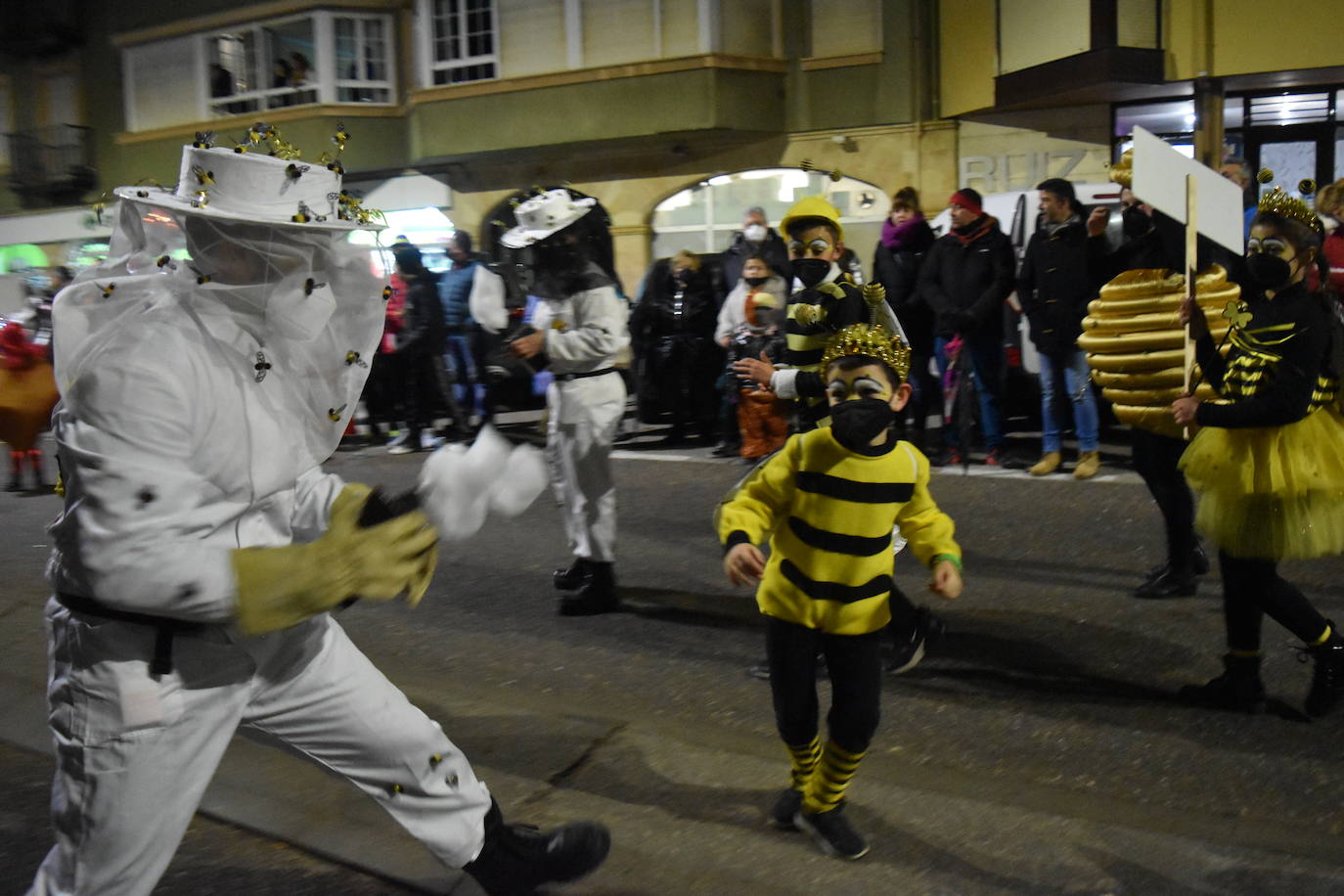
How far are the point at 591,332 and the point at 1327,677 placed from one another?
3531 millimetres

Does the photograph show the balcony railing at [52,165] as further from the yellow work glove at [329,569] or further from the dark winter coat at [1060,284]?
the yellow work glove at [329,569]

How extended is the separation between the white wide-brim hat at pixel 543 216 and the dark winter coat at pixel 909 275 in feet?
14.9

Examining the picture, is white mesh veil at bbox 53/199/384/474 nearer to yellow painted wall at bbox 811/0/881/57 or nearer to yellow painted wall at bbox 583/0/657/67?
yellow painted wall at bbox 811/0/881/57

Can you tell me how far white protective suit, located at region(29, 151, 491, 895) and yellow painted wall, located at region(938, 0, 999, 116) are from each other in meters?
16.5

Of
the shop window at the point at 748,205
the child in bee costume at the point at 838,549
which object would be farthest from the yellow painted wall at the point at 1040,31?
the child in bee costume at the point at 838,549

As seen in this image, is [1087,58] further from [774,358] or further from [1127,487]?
[774,358]

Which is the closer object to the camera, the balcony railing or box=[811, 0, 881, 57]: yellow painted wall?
box=[811, 0, 881, 57]: yellow painted wall

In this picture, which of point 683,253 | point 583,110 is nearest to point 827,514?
point 683,253

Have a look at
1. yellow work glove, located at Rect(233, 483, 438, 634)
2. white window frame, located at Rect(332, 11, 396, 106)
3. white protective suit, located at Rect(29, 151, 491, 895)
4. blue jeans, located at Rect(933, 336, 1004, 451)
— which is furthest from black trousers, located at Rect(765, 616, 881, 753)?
white window frame, located at Rect(332, 11, 396, 106)

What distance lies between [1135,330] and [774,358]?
1685 mm

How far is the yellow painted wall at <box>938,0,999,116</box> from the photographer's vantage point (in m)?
17.7

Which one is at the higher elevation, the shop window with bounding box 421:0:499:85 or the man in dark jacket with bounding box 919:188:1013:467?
the shop window with bounding box 421:0:499:85

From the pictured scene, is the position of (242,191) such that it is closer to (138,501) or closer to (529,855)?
(138,501)

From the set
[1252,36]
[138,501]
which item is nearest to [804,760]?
[138,501]
